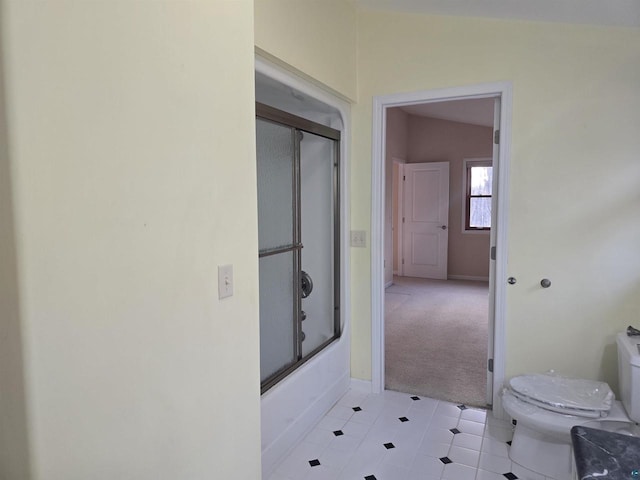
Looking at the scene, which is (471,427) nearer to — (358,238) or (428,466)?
(428,466)

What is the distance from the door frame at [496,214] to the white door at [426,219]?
453 centimetres

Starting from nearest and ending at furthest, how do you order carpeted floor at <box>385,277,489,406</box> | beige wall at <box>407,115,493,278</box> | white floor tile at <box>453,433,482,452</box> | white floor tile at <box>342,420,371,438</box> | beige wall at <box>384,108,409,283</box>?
white floor tile at <box>453,433,482,452</box> < white floor tile at <box>342,420,371,438</box> < carpeted floor at <box>385,277,489,406</box> < beige wall at <box>384,108,409,283</box> < beige wall at <box>407,115,493,278</box>

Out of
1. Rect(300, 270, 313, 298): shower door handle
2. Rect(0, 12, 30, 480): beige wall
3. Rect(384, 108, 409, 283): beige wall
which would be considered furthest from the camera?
Rect(384, 108, 409, 283): beige wall

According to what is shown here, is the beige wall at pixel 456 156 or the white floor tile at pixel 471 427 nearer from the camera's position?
the white floor tile at pixel 471 427

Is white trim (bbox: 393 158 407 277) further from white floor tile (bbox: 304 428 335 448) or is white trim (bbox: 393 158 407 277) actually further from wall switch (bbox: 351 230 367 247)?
white floor tile (bbox: 304 428 335 448)

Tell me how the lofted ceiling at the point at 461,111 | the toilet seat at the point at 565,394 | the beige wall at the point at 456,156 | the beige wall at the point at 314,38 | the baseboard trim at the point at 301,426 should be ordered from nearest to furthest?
the beige wall at the point at 314,38, the toilet seat at the point at 565,394, the baseboard trim at the point at 301,426, the lofted ceiling at the point at 461,111, the beige wall at the point at 456,156

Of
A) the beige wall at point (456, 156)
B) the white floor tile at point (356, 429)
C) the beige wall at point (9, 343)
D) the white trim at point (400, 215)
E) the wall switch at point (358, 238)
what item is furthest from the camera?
the white trim at point (400, 215)

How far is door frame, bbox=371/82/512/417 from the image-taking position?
263 cm

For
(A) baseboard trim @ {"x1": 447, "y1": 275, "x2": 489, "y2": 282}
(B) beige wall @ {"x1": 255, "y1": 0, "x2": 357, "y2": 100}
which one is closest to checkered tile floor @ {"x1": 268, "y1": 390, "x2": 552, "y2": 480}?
(B) beige wall @ {"x1": 255, "y1": 0, "x2": 357, "y2": 100}

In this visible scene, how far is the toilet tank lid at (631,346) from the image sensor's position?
2.04m

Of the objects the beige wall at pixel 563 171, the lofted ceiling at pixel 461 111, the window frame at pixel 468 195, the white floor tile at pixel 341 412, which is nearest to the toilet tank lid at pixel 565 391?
the beige wall at pixel 563 171

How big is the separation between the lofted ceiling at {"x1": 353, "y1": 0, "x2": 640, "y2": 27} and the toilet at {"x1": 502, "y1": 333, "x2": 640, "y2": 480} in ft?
5.48

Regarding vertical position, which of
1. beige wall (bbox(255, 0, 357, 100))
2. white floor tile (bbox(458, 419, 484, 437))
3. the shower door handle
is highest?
beige wall (bbox(255, 0, 357, 100))

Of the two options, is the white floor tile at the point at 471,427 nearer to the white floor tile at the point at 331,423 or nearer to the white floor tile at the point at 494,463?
the white floor tile at the point at 494,463
